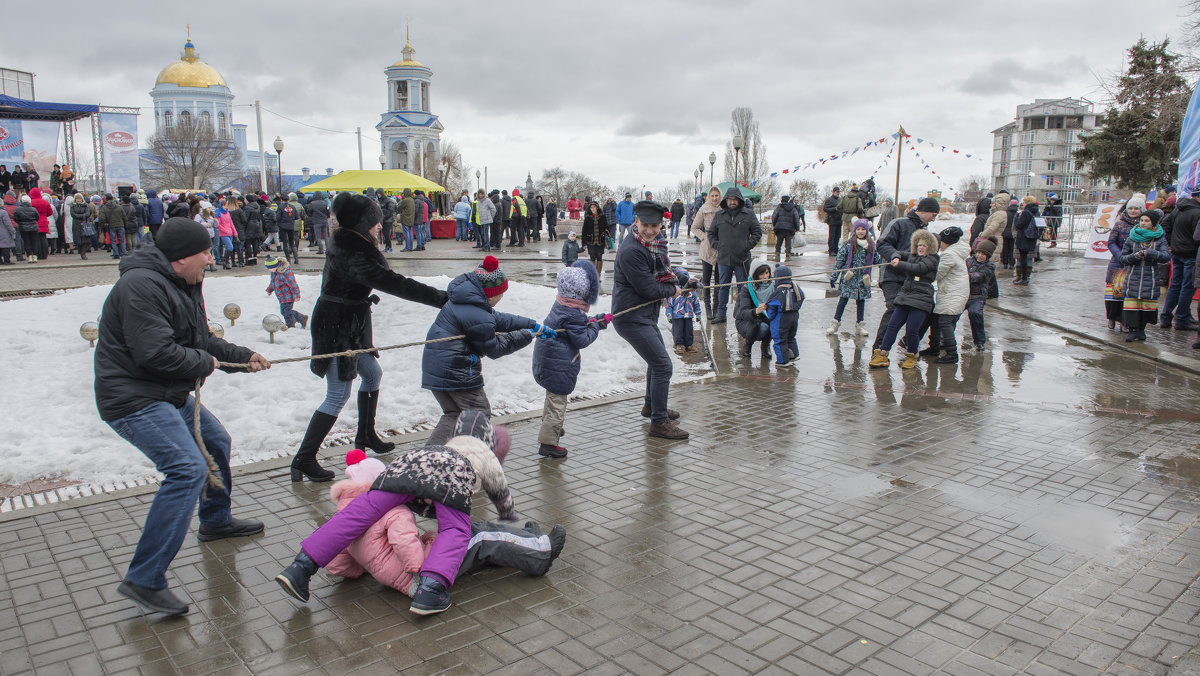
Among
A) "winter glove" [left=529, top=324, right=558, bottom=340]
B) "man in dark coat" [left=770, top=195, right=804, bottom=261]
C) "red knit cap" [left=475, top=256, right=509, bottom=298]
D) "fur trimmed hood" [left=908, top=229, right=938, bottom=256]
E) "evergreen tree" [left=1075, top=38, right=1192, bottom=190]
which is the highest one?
"evergreen tree" [left=1075, top=38, right=1192, bottom=190]

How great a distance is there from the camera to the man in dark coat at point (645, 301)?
21.6 feet

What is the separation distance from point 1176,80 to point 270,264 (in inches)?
1068

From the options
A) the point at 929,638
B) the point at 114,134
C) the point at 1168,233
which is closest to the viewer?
the point at 929,638

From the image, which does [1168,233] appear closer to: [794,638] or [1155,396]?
[1155,396]

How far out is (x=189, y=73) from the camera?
81500 mm

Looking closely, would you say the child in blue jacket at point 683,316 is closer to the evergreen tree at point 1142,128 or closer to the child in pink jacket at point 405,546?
the child in pink jacket at point 405,546

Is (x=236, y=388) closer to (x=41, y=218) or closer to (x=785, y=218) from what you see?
(x=785, y=218)

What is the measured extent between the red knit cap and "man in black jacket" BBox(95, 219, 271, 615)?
1826 millimetres

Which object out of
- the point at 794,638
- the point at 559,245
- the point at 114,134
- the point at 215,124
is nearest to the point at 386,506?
the point at 794,638

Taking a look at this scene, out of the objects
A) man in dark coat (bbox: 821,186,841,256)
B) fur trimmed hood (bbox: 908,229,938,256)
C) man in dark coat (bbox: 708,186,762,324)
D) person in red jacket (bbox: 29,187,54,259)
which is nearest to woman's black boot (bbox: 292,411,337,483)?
man in dark coat (bbox: 708,186,762,324)

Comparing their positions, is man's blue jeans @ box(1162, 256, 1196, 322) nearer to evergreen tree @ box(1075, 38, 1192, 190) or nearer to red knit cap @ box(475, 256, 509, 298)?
red knit cap @ box(475, 256, 509, 298)

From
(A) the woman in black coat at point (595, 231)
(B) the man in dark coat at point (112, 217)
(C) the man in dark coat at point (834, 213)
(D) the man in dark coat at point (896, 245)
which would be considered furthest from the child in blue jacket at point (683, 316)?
(B) the man in dark coat at point (112, 217)

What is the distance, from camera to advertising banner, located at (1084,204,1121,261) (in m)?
21.8

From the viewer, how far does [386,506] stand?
381 centimetres
